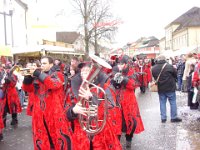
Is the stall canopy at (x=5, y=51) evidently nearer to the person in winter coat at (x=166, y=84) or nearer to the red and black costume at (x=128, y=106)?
the person in winter coat at (x=166, y=84)

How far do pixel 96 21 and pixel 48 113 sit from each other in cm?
4267

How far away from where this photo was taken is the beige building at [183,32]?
200 ft

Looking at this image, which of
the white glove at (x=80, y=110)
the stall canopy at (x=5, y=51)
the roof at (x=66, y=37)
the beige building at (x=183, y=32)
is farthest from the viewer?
the roof at (x=66, y=37)

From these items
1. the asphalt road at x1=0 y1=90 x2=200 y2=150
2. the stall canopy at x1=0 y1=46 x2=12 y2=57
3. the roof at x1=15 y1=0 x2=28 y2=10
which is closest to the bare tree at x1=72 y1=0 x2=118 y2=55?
the roof at x1=15 y1=0 x2=28 y2=10

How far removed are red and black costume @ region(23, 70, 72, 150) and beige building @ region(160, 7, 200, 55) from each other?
159ft

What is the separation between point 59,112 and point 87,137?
1.84 meters

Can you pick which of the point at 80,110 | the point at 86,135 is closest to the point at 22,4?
the point at 86,135

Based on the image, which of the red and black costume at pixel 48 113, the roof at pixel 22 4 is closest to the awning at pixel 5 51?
the red and black costume at pixel 48 113

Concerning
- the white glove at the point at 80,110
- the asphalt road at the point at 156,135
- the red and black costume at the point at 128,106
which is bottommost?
the asphalt road at the point at 156,135

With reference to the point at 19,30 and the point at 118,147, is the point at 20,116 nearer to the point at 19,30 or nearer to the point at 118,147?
the point at 118,147

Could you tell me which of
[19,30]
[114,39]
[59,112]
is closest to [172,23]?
[114,39]

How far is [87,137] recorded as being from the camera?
394cm

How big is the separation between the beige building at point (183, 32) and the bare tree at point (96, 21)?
40.4 feet

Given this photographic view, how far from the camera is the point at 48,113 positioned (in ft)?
18.4
